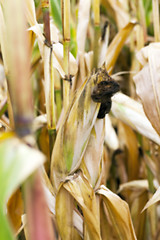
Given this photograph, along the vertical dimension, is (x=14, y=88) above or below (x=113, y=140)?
above

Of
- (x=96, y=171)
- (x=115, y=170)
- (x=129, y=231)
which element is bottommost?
(x=115, y=170)

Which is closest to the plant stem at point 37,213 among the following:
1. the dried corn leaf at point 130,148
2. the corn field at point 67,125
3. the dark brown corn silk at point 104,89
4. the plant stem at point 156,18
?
the corn field at point 67,125

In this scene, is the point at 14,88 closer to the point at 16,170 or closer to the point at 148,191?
the point at 16,170

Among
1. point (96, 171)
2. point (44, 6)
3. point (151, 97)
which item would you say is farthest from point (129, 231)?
point (44, 6)

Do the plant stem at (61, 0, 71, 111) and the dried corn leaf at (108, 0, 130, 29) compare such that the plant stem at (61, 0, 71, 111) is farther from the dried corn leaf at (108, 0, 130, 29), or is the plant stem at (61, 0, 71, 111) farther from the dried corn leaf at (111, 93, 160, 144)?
the dried corn leaf at (108, 0, 130, 29)

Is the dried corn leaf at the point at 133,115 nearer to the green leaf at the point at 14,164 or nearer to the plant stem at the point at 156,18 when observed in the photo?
the plant stem at the point at 156,18

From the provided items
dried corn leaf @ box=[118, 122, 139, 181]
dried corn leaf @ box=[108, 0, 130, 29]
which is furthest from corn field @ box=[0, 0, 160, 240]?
dried corn leaf @ box=[108, 0, 130, 29]
